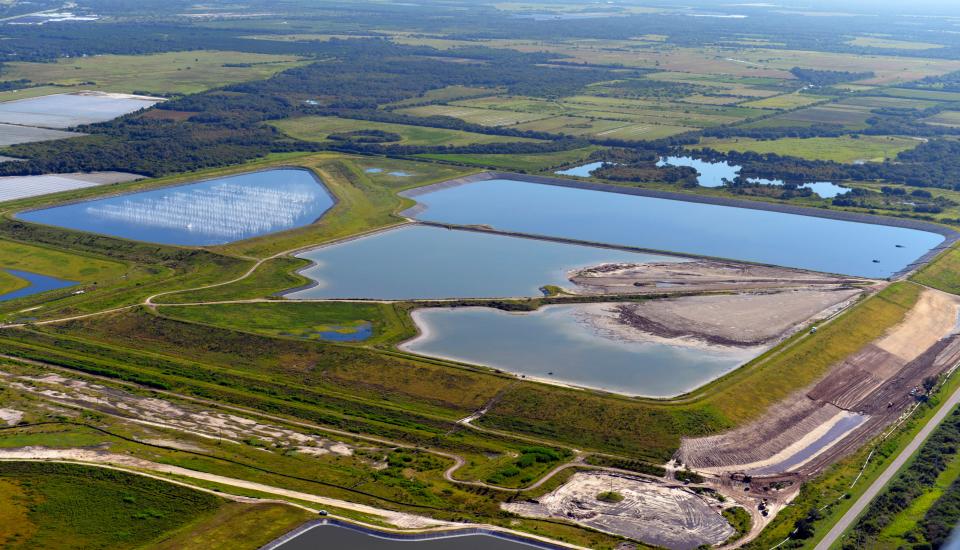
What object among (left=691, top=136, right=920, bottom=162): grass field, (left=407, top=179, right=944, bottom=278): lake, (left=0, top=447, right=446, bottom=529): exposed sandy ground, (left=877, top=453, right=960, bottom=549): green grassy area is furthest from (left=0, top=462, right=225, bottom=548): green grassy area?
(left=691, top=136, right=920, bottom=162): grass field

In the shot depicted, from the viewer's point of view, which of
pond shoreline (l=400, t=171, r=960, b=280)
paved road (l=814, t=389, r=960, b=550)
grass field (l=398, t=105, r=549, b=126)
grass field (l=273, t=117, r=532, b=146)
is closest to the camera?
paved road (l=814, t=389, r=960, b=550)

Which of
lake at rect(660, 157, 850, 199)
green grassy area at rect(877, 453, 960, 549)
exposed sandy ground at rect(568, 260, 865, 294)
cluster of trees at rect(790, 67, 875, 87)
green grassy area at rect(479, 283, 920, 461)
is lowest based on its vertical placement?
green grassy area at rect(877, 453, 960, 549)

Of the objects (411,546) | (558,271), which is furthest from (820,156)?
(411,546)

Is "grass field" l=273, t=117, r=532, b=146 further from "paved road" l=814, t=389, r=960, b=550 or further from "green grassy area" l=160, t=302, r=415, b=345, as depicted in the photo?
"paved road" l=814, t=389, r=960, b=550

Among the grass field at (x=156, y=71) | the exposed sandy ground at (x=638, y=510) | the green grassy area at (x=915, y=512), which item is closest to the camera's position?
the green grassy area at (x=915, y=512)

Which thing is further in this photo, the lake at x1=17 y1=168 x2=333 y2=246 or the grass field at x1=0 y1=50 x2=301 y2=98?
the grass field at x1=0 y1=50 x2=301 y2=98

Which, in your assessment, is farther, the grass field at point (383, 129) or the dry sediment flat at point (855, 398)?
the grass field at point (383, 129)

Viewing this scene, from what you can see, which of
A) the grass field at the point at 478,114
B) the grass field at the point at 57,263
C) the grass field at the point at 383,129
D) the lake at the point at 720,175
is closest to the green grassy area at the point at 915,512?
the grass field at the point at 57,263

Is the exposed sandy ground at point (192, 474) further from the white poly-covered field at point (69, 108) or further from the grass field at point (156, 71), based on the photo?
the grass field at point (156, 71)
